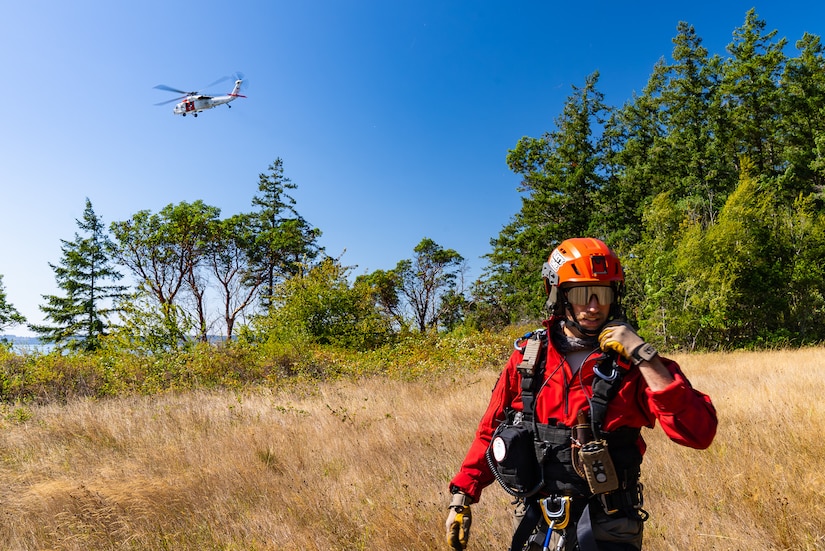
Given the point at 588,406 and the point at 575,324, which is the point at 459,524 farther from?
the point at 575,324

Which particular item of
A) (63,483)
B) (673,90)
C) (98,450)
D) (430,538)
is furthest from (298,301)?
(673,90)

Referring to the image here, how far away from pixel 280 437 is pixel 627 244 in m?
28.9

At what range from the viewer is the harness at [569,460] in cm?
184

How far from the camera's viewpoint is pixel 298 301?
56.9 ft

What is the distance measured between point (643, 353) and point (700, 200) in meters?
30.2

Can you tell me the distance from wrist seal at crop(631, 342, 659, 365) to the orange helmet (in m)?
0.44

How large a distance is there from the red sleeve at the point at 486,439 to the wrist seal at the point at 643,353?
1.95 feet

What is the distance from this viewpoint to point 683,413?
66.4 inches

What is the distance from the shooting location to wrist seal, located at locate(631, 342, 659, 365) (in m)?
1.66

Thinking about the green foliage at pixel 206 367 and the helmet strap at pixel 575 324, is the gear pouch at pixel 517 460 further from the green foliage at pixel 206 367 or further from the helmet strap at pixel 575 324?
the green foliage at pixel 206 367

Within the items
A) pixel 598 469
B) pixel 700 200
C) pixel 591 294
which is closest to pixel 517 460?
pixel 598 469

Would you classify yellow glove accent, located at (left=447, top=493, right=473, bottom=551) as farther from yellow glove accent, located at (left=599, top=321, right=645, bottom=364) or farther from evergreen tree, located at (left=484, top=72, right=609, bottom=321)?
evergreen tree, located at (left=484, top=72, right=609, bottom=321)

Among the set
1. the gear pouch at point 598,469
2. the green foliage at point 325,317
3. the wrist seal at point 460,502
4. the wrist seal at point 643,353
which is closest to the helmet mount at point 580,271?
the wrist seal at point 643,353

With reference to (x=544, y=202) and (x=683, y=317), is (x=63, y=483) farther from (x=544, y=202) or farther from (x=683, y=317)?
(x=544, y=202)
